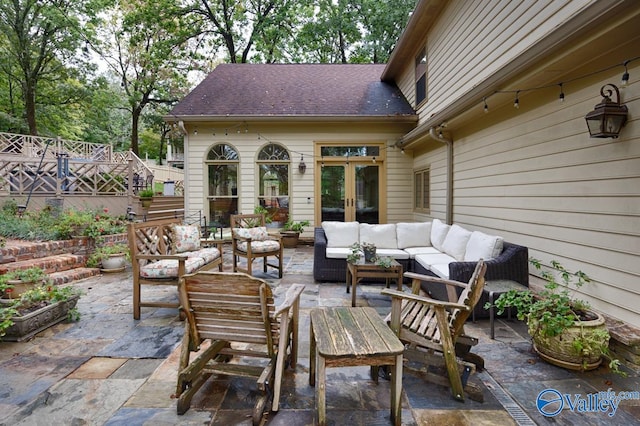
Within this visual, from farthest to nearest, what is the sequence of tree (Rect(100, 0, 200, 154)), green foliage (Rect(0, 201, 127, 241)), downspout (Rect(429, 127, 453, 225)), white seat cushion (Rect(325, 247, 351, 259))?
tree (Rect(100, 0, 200, 154)), downspout (Rect(429, 127, 453, 225)), green foliage (Rect(0, 201, 127, 241)), white seat cushion (Rect(325, 247, 351, 259))

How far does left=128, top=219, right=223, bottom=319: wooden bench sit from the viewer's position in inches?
135

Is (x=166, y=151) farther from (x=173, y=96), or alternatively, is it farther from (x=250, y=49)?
(x=250, y=49)

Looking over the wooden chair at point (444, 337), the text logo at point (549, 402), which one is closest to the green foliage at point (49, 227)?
the wooden chair at point (444, 337)

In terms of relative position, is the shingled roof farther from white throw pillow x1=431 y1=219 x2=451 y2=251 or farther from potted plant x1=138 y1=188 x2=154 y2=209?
white throw pillow x1=431 y1=219 x2=451 y2=251

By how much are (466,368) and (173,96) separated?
1881 centimetres

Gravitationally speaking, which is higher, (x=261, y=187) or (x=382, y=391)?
(x=261, y=187)

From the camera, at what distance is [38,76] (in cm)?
1377

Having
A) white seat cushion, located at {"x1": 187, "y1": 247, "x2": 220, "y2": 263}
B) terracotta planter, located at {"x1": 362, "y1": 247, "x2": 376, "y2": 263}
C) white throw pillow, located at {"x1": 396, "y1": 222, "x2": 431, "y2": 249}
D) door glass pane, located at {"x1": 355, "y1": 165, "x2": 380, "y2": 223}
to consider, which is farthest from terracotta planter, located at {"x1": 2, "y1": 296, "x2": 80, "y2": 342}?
door glass pane, located at {"x1": 355, "y1": 165, "x2": 380, "y2": 223}

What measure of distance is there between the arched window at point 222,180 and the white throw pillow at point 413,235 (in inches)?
183

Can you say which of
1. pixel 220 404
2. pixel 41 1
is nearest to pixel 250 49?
pixel 41 1

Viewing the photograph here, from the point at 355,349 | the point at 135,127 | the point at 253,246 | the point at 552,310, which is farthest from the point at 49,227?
the point at 135,127

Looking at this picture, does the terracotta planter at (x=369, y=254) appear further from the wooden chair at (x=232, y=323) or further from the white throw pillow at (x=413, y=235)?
the wooden chair at (x=232, y=323)

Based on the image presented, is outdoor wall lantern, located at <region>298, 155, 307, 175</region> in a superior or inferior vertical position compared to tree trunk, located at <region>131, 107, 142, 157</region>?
inferior

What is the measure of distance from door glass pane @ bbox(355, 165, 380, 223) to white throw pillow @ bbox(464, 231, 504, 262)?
13.9 ft
